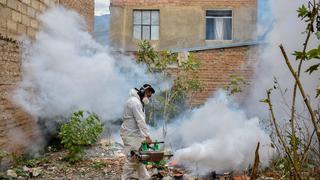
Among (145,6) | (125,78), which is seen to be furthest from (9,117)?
(145,6)

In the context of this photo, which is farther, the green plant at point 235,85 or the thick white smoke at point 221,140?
the green plant at point 235,85

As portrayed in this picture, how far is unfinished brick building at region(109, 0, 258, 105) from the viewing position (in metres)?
17.3

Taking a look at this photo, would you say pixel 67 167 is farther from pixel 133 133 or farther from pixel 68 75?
pixel 68 75

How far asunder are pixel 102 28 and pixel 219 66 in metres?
6.23

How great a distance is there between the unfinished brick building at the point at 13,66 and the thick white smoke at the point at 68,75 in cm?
28

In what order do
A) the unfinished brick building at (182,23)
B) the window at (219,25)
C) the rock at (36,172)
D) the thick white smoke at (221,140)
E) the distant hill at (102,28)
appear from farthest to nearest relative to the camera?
the distant hill at (102,28) → the window at (219,25) → the unfinished brick building at (182,23) → the thick white smoke at (221,140) → the rock at (36,172)

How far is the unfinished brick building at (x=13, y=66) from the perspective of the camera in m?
7.84

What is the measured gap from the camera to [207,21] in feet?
57.8

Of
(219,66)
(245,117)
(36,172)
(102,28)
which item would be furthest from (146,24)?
(36,172)

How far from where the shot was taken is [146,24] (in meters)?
17.7

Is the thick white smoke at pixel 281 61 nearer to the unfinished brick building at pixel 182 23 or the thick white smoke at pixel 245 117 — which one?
the thick white smoke at pixel 245 117

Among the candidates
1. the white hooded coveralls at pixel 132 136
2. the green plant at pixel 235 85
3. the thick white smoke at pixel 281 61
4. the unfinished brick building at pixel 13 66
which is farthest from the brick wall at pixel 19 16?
the green plant at pixel 235 85

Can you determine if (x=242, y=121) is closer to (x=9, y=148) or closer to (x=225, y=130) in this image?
(x=225, y=130)

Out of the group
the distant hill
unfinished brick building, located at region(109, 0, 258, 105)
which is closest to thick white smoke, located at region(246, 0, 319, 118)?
unfinished brick building, located at region(109, 0, 258, 105)
